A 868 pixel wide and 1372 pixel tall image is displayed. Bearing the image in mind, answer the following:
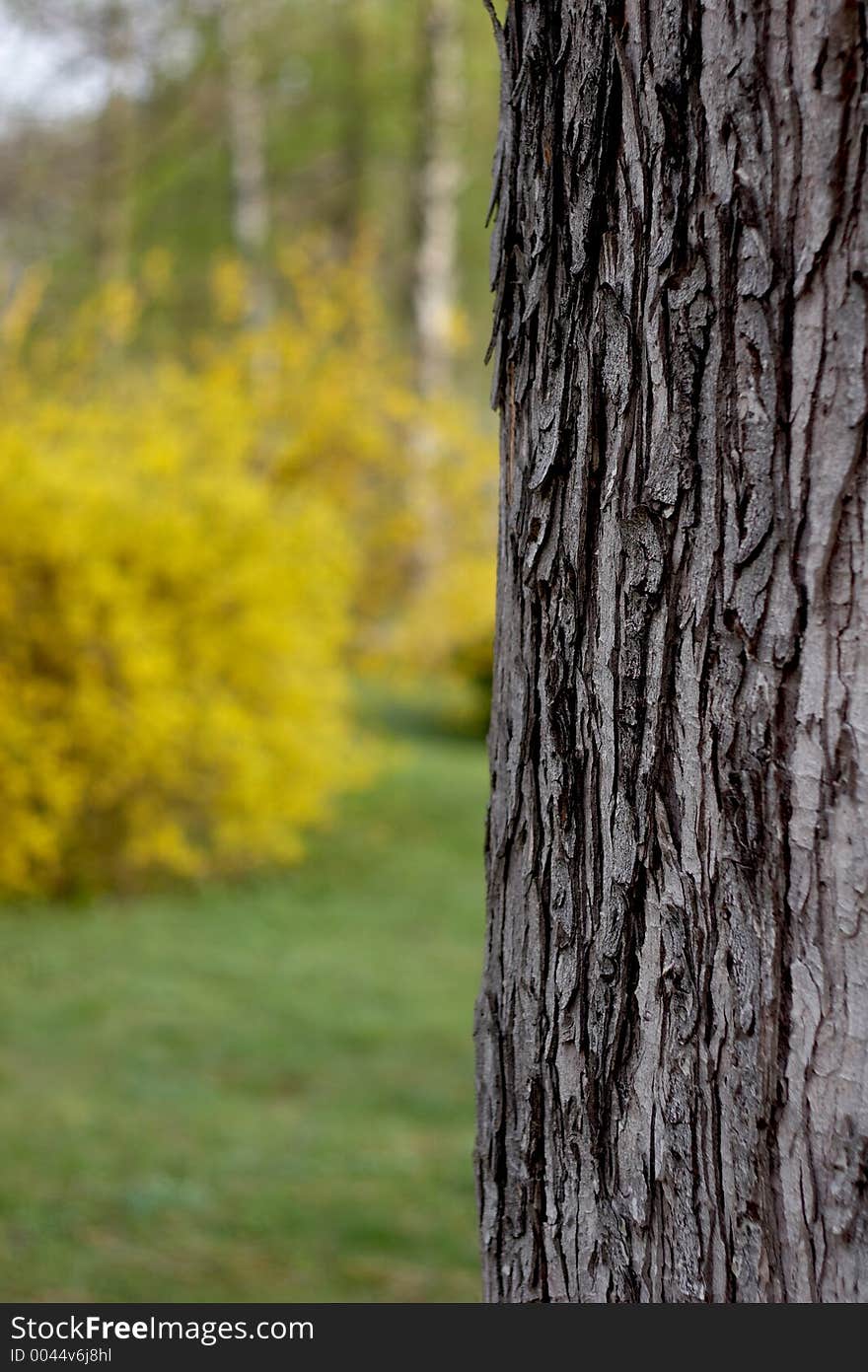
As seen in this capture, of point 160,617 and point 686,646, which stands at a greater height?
point 160,617

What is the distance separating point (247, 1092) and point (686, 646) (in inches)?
169

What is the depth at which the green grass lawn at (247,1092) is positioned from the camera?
3637 millimetres

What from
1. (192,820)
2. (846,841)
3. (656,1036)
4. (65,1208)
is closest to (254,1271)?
(65,1208)

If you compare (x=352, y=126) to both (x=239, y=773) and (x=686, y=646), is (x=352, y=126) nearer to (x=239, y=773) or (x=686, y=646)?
(x=239, y=773)

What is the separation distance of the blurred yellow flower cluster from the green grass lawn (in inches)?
20.6

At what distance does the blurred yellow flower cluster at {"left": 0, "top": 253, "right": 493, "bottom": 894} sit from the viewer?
7500 mm

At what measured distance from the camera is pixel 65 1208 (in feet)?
12.8

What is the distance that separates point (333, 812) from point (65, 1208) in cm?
608

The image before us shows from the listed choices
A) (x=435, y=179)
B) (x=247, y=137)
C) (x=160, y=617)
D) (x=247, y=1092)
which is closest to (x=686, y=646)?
(x=247, y=1092)

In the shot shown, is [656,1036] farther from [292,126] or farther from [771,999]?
[292,126]

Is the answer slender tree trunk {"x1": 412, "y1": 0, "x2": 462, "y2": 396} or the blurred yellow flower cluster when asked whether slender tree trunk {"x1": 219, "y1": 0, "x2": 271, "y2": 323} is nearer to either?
slender tree trunk {"x1": 412, "y1": 0, "x2": 462, "y2": 396}

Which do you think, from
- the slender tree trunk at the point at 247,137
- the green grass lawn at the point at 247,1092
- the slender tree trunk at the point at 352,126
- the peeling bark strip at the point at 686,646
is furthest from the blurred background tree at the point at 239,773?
the slender tree trunk at the point at 352,126

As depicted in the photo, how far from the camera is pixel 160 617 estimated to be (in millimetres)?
7816

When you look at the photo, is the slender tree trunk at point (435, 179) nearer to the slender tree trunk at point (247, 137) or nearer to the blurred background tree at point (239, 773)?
the blurred background tree at point (239, 773)
